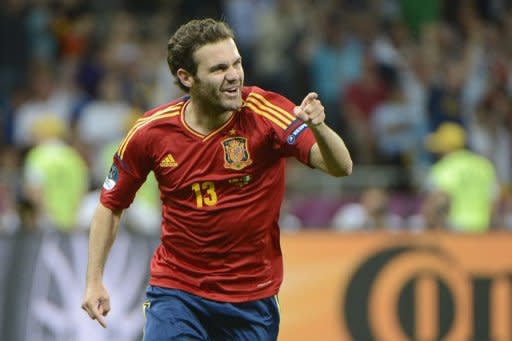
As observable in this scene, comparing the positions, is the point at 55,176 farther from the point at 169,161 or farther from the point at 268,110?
the point at 268,110

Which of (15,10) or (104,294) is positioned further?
(15,10)

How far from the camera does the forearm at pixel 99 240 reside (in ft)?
19.9

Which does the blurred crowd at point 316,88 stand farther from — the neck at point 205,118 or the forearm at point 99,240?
the neck at point 205,118

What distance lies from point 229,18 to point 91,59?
5.80 ft

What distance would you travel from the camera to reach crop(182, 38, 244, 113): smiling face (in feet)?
18.9

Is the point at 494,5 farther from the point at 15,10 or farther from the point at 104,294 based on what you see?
the point at 104,294

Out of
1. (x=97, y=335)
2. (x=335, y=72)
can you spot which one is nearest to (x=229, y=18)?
(x=335, y=72)

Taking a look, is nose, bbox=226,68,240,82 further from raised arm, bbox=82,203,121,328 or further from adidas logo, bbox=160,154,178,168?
raised arm, bbox=82,203,121,328

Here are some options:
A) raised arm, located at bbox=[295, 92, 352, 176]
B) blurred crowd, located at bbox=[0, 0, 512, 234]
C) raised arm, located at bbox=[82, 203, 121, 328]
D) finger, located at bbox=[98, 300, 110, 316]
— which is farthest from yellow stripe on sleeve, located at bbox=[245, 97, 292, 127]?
blurred crowd, located at bbox=[0, 0, 512, 234]

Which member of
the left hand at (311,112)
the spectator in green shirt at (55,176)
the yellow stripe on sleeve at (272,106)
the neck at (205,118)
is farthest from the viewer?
the spectator in green shirt at (55,176)

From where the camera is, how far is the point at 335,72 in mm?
14508

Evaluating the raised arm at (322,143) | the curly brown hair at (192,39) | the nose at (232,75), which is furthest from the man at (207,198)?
the raised arm at (322,143)

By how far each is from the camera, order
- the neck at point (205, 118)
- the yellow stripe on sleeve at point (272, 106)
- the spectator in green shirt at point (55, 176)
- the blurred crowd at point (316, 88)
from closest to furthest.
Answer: the yellow stripe on sleeve at point (272, 106) < the neck at point (205, 118) < the spectator in green shirt at point (55, 176) < the blurred crowd at point (316, 88)

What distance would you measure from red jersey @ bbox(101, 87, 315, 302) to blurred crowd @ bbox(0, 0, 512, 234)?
5.95 metres
